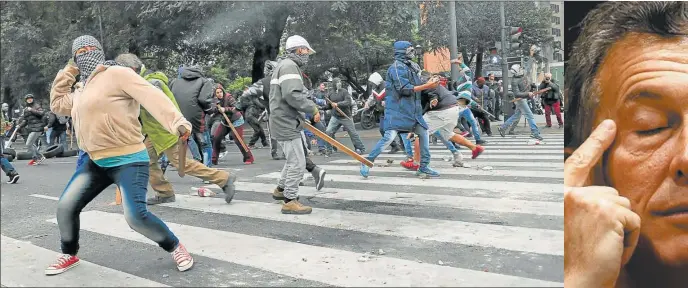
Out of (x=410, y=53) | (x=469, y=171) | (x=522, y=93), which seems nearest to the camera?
(x=410, y=53)

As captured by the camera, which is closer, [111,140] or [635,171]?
[635,171]

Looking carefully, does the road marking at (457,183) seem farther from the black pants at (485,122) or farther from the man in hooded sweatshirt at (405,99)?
the black pants at (485,122)

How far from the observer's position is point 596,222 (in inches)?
78.9

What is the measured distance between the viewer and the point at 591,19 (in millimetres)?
1963

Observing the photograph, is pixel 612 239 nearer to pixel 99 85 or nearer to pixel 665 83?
pixel 665 83

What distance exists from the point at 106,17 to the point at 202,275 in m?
1.33

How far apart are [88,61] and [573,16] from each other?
210 centimetres

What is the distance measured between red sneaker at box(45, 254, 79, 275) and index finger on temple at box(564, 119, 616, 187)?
2485mm

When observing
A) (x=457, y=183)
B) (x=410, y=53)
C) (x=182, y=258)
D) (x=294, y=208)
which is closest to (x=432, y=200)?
(x=457, y=183)

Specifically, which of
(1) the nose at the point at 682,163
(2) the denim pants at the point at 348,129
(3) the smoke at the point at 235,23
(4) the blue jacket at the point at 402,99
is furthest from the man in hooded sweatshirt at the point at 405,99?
(1) the nose at the point at 682,163

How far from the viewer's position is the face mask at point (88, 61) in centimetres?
277

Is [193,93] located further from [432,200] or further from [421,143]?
[432,200]

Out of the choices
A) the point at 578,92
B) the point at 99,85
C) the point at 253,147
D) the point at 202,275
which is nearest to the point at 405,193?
the point at 202,275

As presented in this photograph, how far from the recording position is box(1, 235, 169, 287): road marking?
284 cm
